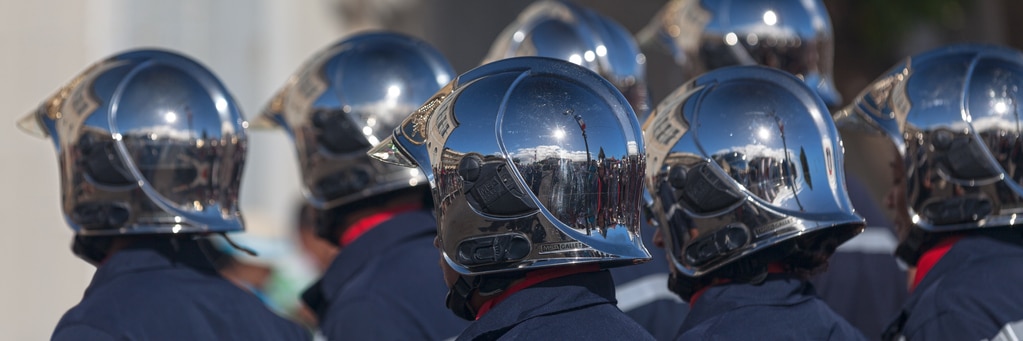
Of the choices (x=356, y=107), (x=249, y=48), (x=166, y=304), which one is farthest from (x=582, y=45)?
(x=249, y=48)

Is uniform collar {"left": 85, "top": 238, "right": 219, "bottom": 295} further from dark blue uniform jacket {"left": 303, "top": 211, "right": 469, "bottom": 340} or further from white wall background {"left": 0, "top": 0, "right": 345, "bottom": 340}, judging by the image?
white wall background {"left": 0, "top": 0, "right": 345, "bottom": 340}

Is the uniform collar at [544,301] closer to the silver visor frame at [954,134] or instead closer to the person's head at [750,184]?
the person's head at [750,184]

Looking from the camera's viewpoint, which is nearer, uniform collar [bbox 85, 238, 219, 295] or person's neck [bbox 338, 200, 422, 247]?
uniform collar [bbox 85, 238, 219, 295]

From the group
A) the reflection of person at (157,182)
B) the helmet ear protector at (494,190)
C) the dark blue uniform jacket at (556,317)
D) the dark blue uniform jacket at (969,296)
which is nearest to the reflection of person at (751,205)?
the dark blue uniform jacket at (969,296)

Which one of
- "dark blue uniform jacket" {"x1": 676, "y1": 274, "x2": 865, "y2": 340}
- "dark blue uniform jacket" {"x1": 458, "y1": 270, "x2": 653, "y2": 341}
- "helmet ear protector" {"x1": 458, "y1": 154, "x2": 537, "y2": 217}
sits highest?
"helmet ear protector" {"x1": 458, "y1": 154, "x2": 537, "y2": 217}

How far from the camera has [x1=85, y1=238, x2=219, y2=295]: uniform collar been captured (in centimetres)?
356

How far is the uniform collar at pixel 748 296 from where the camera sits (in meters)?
3.27

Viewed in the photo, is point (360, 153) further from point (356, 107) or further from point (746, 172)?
point (746, 172)

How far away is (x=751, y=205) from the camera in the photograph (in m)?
3.34

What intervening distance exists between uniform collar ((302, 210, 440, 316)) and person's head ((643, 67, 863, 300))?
93 centimetres

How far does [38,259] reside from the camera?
303 inches

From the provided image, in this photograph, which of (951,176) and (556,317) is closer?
(556,317)

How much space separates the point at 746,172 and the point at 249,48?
22.0ft

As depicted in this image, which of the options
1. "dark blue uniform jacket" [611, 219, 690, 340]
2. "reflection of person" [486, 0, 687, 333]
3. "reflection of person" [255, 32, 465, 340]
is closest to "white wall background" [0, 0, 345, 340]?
"reflection of person" [255, 32, 465, 340]
